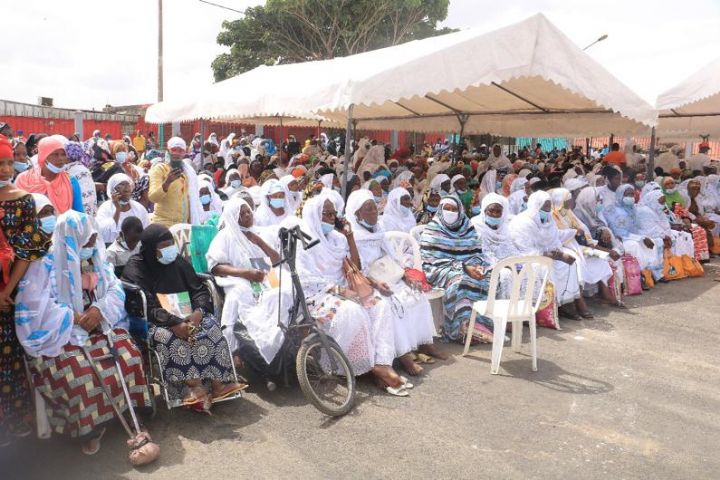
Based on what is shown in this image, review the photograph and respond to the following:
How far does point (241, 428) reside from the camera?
11.8 feet

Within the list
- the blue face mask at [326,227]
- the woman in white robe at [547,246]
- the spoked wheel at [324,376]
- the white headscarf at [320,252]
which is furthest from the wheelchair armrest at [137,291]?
the woman in white robe at [547,246]

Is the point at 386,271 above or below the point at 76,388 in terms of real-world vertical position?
above

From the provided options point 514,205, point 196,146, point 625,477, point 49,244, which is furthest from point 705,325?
point 196,146

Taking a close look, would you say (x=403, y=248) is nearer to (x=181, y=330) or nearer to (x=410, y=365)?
(x=410, y=365)

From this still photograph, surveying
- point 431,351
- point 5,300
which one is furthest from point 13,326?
point 431,351

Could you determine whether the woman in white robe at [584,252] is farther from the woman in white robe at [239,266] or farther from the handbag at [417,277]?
the woman in white robe at [239,266]

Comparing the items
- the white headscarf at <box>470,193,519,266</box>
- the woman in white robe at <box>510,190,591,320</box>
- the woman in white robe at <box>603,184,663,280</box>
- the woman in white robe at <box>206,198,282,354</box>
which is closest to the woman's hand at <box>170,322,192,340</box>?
the woman in white robe at <box>206,198,282,354</box>

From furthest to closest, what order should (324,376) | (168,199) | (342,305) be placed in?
(168,199) → (342,305) → (324,376)

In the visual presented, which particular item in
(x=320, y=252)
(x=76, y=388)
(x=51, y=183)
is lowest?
(x=76, y=388)

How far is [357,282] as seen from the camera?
15.0 ft

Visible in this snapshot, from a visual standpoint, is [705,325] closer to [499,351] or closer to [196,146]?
[499,351]

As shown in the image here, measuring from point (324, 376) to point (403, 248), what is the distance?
183 centimetres

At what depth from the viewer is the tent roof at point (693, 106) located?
29.1 feet

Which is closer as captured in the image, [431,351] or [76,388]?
[76,388]
